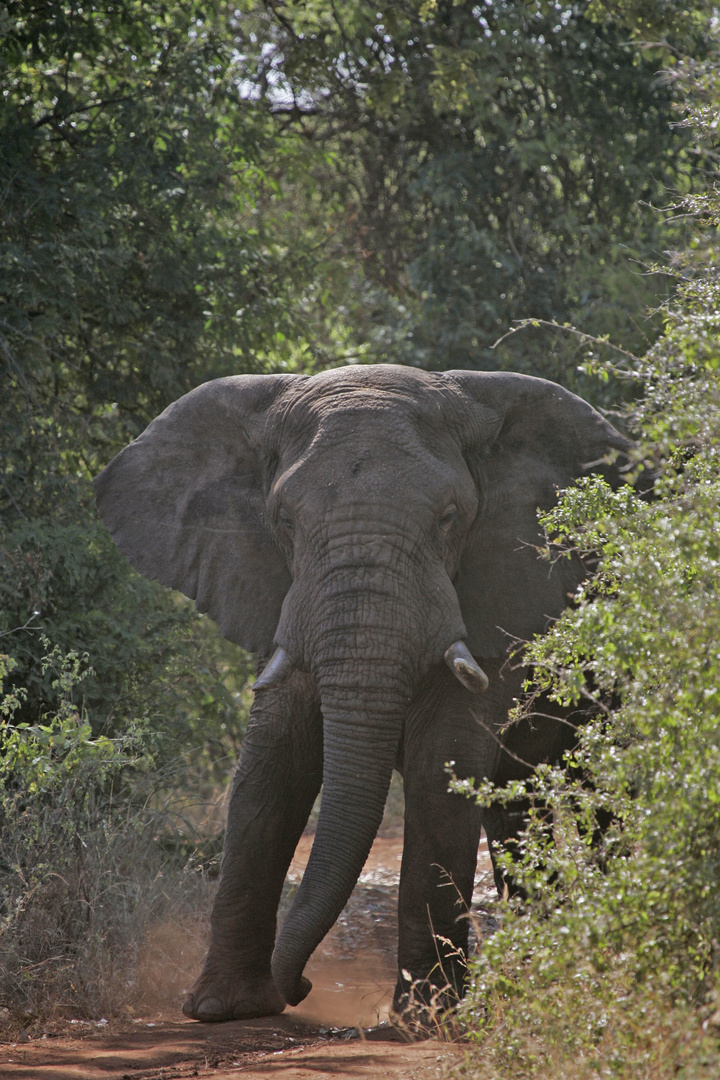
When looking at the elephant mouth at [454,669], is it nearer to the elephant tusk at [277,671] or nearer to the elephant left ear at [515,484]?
the elephant tusk at [277,671]

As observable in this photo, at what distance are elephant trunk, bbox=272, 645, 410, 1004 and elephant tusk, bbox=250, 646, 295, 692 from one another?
195 millimetres

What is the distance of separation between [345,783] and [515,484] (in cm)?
179

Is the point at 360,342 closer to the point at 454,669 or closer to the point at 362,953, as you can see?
the point at 362,953

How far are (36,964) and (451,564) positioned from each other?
2741mm

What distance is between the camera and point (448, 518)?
5.79m

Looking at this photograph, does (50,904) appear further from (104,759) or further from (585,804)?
(585,804)

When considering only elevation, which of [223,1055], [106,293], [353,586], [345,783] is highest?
[106,293]

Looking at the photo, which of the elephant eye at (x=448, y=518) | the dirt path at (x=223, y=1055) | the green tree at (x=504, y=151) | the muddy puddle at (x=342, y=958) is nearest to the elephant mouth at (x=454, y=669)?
the elephant eye at (x=448, y=518)


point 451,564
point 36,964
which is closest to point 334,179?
point 451,564

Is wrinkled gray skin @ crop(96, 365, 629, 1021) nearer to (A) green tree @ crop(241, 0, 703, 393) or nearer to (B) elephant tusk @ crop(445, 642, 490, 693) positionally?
(B) elephant tusk @ crop(445, 642, 490, 693)

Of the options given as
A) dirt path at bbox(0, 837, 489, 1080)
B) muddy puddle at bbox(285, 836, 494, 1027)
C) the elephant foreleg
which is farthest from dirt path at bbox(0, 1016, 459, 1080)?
muddy puddle at bbox(285, 836, 494, 1027)

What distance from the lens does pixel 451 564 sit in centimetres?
593

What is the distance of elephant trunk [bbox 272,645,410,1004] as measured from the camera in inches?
212

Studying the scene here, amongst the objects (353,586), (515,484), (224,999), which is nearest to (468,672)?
(353,586)
